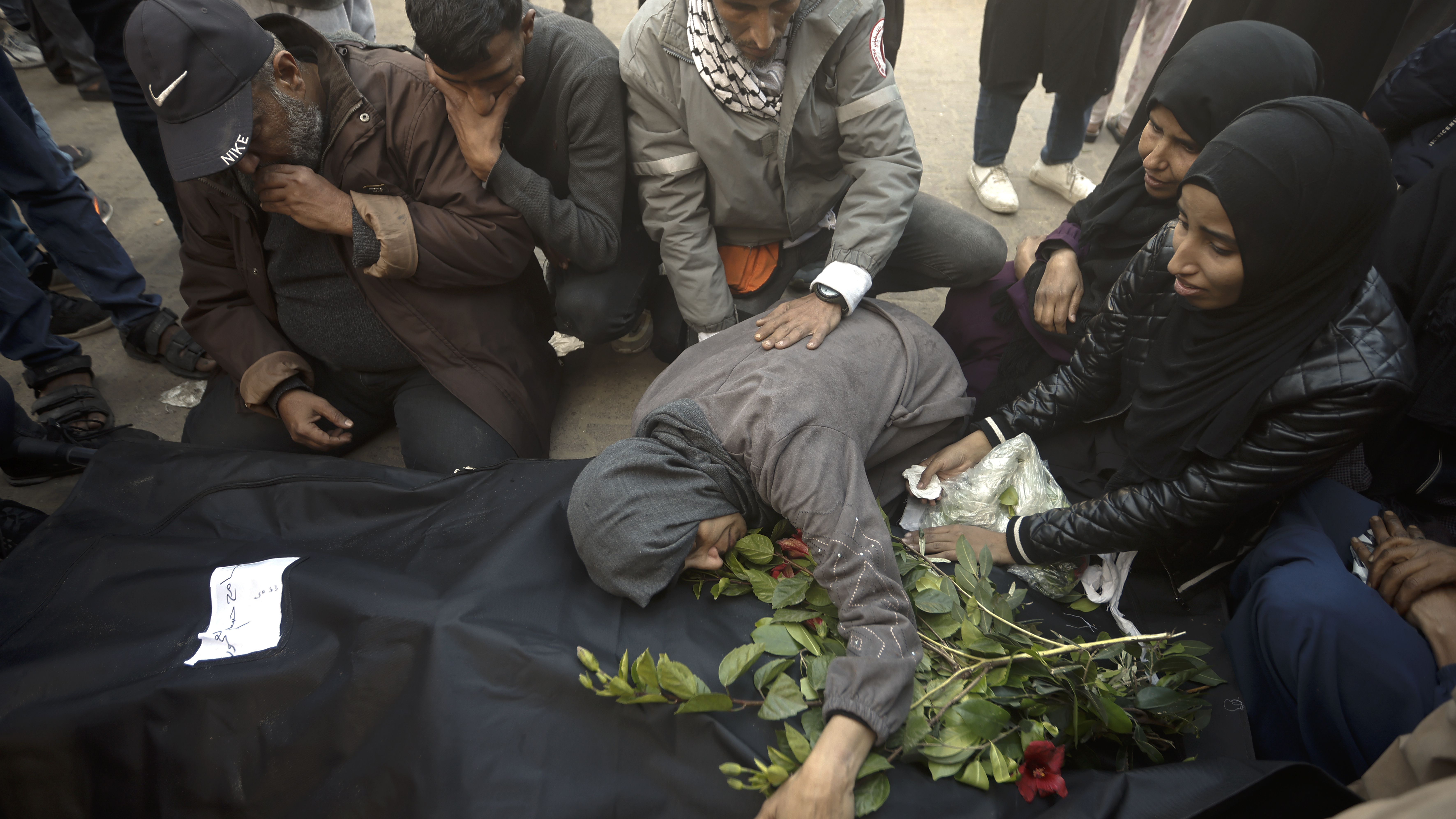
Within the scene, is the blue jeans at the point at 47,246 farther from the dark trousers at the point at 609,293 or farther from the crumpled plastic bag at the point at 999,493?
the crumpled plastic bag at the point at 999,493

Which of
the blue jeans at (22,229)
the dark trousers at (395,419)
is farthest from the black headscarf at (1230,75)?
the blue jeans at (22,229)

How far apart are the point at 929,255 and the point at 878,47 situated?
2.35 feet

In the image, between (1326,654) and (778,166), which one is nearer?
(1326,654)

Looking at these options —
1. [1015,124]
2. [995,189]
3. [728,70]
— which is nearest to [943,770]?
[728,70]

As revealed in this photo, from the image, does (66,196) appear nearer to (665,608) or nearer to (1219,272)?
(665,608)

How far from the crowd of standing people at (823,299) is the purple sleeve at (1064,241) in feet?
0.04

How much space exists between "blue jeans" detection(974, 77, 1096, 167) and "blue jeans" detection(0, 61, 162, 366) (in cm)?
360

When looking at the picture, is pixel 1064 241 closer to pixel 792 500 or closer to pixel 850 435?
pixel 850 435

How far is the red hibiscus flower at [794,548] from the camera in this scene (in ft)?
5.60

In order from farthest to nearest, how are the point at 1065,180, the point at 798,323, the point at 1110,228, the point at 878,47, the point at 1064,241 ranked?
the point at 1065,180 < the point at 1064,241 < the point at 1110,228 < the point at 878,47 < the point at 798,323

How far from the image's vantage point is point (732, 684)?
4.90 ft

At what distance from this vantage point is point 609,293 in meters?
2.50

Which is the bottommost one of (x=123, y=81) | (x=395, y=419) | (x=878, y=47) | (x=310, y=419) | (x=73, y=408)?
(x=73, y=408)

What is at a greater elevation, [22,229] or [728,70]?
[728,70]
